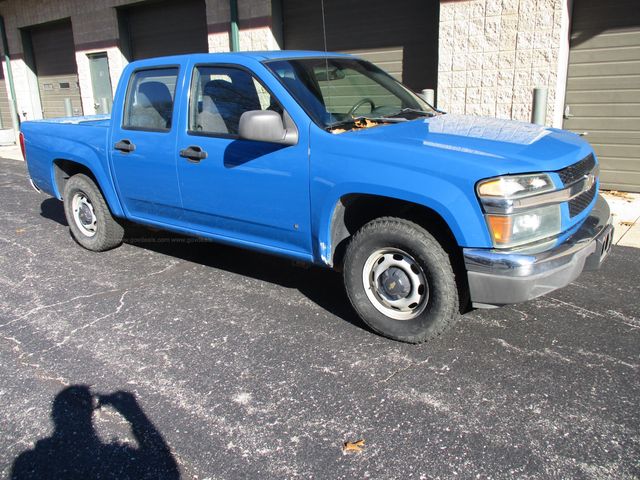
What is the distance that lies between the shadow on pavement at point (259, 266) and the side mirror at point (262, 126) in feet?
4.54

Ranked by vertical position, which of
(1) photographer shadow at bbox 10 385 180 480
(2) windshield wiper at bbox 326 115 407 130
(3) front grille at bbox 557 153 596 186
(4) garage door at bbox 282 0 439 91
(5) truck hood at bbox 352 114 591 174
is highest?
(4) garage door at bbox 282 0 439 91

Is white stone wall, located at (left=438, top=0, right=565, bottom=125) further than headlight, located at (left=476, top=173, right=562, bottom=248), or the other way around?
white stone wall, located at (left=438, top=0, right=565, bottom=125)

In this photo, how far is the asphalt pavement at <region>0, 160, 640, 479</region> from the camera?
2588 mm

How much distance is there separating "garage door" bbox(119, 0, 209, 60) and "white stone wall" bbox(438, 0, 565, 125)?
19.2ft

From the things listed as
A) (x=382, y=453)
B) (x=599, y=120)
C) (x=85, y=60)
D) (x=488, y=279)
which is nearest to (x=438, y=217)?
(x=488, y=279)

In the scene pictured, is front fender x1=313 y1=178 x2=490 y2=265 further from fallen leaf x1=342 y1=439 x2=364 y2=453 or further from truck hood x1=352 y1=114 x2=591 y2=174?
fallen leaf x1=342 y1=439 x2=364 y2=453

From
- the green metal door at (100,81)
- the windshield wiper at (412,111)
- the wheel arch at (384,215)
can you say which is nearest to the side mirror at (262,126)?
the wheel arch at (384,215)

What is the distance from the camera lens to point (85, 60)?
1428 centimetres

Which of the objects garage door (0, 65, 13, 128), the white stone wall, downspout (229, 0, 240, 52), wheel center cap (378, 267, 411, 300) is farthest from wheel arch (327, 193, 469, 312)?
garage door (0, 65, 13, 128)

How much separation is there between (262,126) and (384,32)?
630 cm

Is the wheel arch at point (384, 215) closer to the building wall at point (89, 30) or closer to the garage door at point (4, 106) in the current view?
the building wall at point (89, 30)

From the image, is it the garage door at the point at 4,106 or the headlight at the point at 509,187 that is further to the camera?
the garage door at the point at 4,106

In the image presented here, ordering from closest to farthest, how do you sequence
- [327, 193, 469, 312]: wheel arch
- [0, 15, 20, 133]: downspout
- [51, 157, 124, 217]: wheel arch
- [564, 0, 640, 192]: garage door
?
[327, 193, 469, 312]: wheel arch
[51, 157, 124, 217]: wheel arch
[564, 0, 640, 192]: garage door
[0, 15, 20, 133]: downspout

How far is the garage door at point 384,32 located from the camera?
28.7 feet
